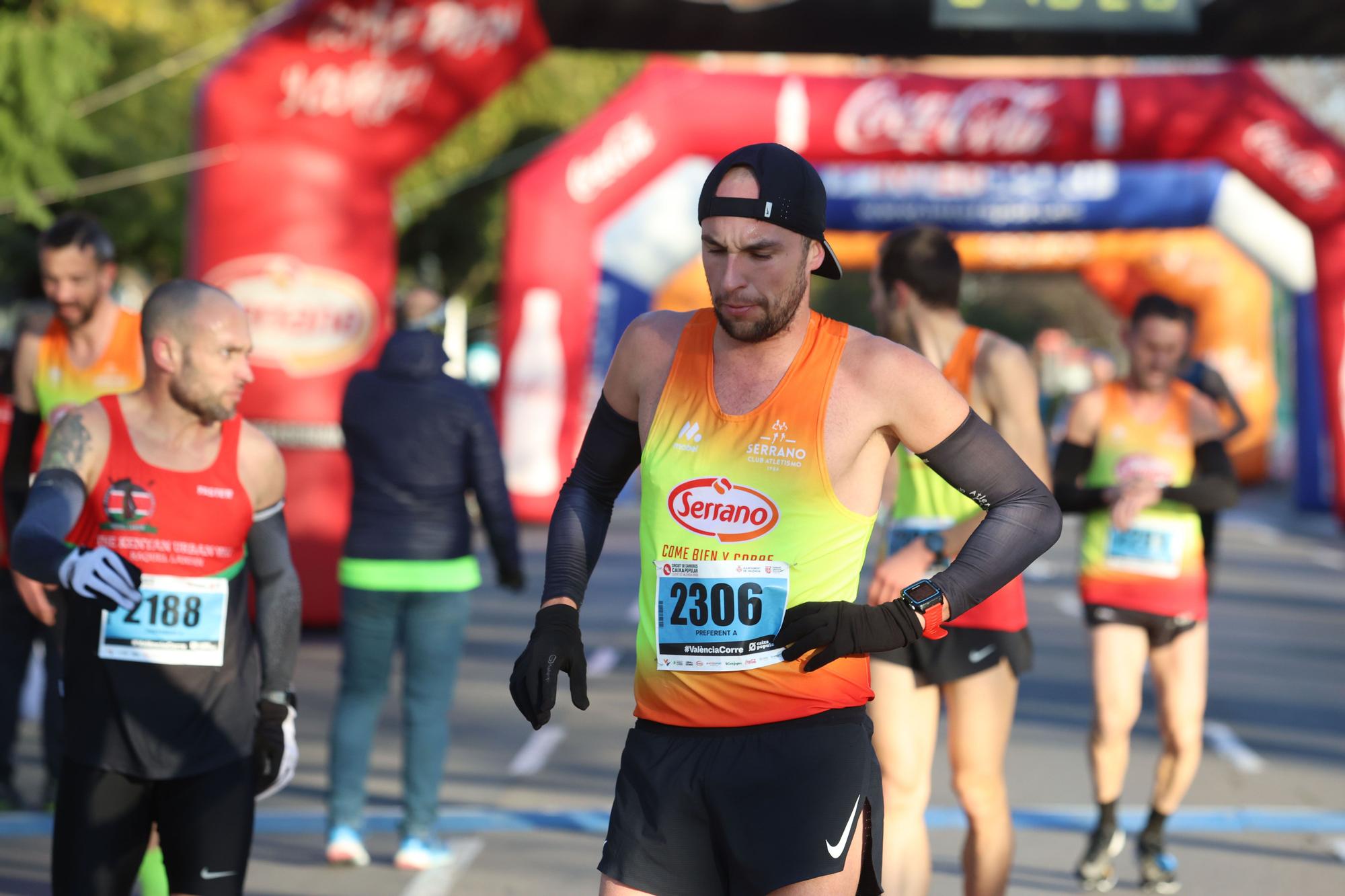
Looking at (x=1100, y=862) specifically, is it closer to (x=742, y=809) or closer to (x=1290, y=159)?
(x=742, y=809)

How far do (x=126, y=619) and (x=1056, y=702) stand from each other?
693 centimetres

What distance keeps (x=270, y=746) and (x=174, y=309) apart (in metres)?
1.01

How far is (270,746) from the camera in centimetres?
399

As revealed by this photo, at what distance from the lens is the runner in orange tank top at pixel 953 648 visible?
4738mm

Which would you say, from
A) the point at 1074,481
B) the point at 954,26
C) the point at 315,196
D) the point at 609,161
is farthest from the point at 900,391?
the point at 609,161

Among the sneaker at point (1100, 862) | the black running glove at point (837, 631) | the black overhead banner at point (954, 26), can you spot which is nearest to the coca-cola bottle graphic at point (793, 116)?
the black overhead banner at point (954, 26)

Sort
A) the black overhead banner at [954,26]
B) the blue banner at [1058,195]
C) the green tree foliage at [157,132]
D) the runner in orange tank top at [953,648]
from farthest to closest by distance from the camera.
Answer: the blue banner at [1058,195], the black overhead banner at [954,26], the green tree foliage at [157,132], the runner in orange tank top at [953,648]

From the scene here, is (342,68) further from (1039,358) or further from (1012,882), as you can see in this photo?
(1039,358)

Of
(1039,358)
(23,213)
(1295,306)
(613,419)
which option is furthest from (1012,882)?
(1295,306)

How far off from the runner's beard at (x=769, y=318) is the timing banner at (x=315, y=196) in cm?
788

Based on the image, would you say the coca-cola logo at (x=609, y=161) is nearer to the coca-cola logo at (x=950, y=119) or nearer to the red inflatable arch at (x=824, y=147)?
the red inflatable arch at (x=824, y=147)

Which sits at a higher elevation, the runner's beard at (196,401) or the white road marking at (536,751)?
the runner's beard at (196,401)

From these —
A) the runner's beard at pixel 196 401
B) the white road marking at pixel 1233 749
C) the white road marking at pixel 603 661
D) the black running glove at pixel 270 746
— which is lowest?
the white road marking at pixel 1233 749

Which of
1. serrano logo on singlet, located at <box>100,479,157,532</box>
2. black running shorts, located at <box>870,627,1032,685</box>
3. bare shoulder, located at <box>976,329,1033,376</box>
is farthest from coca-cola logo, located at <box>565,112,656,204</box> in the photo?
serrano logo on singlet, located at <box>100,479,157,532</box>
